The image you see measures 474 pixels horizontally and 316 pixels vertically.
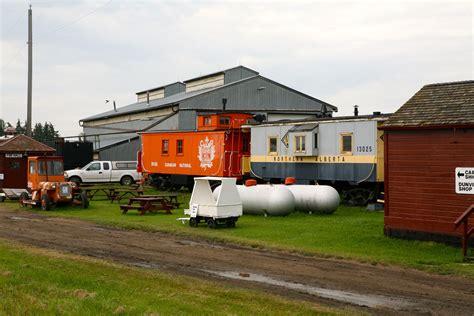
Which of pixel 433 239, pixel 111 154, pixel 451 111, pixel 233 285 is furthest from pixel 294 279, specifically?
pixel 111 154

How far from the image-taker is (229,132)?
32250 millimetres

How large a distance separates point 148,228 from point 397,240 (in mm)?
7667

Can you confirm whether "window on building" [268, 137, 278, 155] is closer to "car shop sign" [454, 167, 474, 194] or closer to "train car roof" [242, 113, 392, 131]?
"train car roof" [242, 113, 392, 131]

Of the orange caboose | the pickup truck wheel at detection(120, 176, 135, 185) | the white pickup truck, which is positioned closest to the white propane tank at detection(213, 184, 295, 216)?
the orange caboose

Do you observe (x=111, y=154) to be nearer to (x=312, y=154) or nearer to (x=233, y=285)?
(x=312, y=154)

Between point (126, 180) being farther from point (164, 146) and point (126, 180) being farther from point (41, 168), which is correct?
point (41, 168)

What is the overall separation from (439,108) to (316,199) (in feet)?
24.8

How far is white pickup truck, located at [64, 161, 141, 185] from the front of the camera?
4150cm

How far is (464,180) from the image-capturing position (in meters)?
15.5

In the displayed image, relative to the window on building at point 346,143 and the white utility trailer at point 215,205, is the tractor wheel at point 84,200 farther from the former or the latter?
the window on building at point 346,143

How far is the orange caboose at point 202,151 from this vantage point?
105ft

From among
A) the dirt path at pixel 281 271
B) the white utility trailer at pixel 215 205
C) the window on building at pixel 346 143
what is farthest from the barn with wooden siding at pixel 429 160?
the window on building at pixel 346 143

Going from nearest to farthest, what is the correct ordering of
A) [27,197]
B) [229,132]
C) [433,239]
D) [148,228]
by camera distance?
[433,239] < [148,228] < [27,197] < [229,132]

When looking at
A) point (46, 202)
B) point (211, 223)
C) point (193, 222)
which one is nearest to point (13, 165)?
point (46, 202)
